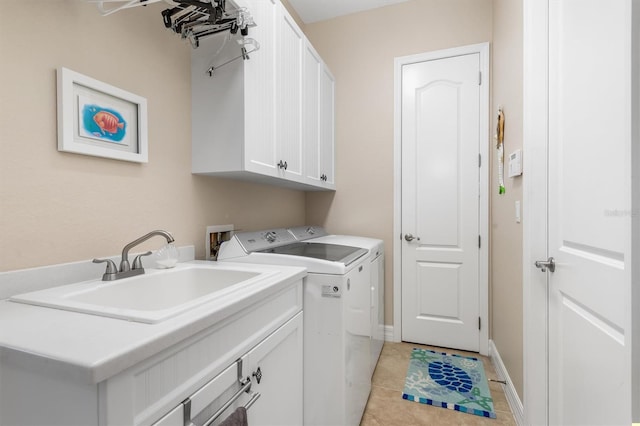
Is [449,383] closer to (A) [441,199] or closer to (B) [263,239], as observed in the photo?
(A) [441,199]

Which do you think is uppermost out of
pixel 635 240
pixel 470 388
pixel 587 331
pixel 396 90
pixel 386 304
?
pixel 396 90

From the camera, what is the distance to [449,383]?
1990 millimetres

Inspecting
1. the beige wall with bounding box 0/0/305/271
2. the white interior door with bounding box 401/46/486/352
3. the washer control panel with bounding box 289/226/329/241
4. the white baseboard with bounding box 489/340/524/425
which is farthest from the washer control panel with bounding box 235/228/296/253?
the white baseboard with bounding box 489/340/524/425

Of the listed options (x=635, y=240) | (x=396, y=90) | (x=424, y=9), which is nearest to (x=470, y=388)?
(x=635, y=240)

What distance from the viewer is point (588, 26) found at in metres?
1.07

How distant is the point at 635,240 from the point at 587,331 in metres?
0.60

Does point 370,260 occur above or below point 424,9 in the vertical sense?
below

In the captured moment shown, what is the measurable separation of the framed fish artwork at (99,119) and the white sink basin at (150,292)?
1.56 feet

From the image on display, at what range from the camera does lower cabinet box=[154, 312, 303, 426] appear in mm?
768

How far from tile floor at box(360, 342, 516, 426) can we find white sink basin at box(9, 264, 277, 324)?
3.78 feet

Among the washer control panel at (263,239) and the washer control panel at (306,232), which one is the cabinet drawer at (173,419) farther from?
the washer control panel at (306,232)

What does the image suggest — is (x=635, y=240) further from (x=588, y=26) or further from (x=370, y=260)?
(x=370, y=260)

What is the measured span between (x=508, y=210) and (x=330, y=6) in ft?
7.48

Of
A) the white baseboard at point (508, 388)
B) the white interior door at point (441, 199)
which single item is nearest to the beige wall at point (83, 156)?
the white interior door at point (441, 199)
